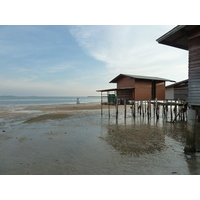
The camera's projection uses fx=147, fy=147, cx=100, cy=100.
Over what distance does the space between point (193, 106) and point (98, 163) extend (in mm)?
5472

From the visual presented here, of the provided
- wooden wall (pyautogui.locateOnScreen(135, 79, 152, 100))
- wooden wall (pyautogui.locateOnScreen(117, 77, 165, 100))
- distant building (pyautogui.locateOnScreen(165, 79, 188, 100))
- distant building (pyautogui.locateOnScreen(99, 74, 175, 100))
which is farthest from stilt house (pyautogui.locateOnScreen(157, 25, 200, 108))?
distant building (pyautogui.locateOnScreen(165, 79, 188, 100))

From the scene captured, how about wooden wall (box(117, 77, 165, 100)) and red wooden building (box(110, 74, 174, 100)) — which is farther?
wooden wall (box(117, 77, 165, 100))

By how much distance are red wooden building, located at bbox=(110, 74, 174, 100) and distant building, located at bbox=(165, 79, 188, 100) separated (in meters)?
1.51

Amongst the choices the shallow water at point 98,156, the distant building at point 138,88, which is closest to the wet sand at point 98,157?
the shallow water at point 98,156

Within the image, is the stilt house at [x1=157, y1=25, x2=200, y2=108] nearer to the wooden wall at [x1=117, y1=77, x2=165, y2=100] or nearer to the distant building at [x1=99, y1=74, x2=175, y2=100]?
the distant building at [x1=99, y1=74, x2=175, y2=100]

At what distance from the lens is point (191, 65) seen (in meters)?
7.43

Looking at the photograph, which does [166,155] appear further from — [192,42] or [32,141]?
[32,141]

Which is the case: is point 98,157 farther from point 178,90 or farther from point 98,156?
point 178,90

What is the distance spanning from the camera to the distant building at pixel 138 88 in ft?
64.4

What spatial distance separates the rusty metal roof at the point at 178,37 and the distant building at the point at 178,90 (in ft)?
39.8

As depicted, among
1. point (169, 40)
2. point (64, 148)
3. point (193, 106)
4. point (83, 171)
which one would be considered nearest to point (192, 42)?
point (169, 40)

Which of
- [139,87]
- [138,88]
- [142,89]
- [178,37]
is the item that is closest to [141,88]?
[142,89]

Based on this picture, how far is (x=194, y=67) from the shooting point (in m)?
7.26

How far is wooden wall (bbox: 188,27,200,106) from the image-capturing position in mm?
7062
